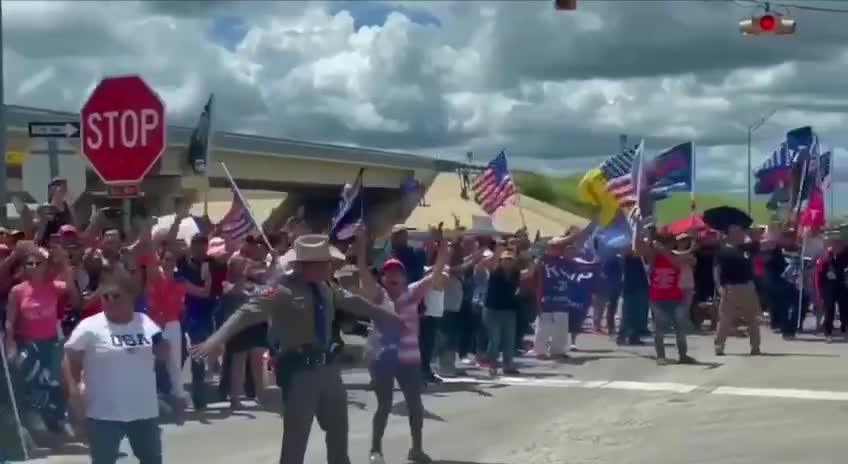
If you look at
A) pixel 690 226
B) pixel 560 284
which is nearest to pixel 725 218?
pixel 690 226

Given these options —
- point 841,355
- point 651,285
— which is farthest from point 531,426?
point 841,355

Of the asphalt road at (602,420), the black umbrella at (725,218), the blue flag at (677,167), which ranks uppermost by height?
the blue flag at (677,167)

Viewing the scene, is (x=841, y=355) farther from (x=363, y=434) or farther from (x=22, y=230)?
(x=22, y=230)

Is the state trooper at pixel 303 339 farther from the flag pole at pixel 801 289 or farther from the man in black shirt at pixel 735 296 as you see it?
the flag pole at pixel 801 289

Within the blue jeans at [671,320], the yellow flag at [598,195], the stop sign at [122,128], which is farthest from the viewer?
the yellow flag at [598,195]

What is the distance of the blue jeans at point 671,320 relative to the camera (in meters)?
18.6

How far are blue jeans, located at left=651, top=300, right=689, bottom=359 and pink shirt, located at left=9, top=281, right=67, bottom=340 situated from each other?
9.13 metres

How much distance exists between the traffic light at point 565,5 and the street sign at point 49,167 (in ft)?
19.4

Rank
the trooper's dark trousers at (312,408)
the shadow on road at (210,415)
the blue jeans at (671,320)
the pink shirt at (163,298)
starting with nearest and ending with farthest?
1. the trooper's dark trousers at (312,408)
2. the pink shirt at (163,298)
3. the shadow on road at (210,415)
4. the blue jeans at (671,320)

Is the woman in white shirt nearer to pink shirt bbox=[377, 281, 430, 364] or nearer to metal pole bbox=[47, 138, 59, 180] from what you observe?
pink shirt bbox=[377, 281, 430, 364]

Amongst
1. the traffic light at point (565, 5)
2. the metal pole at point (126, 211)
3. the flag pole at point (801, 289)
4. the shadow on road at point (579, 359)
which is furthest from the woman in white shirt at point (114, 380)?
the flag pole at point (801, 289)

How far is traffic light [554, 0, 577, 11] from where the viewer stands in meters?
16.3

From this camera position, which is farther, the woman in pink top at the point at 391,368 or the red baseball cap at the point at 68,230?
the red baseball cap at the point at 68,230

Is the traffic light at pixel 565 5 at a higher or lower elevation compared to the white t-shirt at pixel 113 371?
higher
